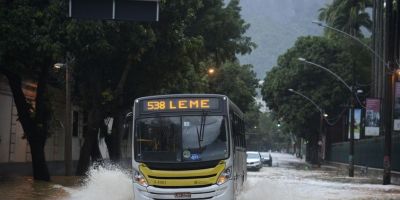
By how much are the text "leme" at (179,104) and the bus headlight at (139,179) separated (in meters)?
1.56

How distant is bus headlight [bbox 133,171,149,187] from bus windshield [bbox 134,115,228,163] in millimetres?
336

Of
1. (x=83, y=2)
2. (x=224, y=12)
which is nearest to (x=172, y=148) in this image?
(x=83, y=2)

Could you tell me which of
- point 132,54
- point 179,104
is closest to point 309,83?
point 132,54

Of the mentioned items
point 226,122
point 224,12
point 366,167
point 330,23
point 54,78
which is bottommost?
point 366,167

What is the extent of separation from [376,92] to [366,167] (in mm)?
10792

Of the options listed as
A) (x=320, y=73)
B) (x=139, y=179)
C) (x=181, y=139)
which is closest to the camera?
(x=139, y=179)

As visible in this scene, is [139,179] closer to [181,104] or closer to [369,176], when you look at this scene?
[181,104]

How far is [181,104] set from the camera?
14633 mm

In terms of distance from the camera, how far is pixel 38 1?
2200 cm

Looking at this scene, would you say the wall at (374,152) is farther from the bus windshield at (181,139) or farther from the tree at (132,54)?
the bus windshield at (181,139)

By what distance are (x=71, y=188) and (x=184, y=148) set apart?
9771mm

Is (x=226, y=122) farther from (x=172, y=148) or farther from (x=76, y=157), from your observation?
(x=76, y=157)

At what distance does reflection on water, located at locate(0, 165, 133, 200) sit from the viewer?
19.1 metres

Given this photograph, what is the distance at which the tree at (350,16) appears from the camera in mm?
66125
